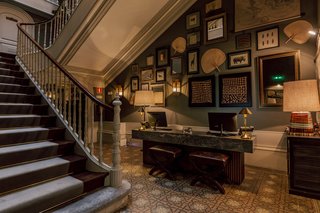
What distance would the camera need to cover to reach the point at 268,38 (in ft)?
11.6

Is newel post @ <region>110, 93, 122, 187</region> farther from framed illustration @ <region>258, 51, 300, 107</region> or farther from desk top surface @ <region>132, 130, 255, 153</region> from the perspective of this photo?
framed illustration @ <region>258, 51, 300, 107</region>

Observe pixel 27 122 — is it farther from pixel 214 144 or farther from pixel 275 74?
pixel 275 74

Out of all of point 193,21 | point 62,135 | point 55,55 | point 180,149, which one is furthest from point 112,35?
point 180,149

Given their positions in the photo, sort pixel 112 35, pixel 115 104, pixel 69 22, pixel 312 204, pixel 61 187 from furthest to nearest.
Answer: pixel 112 35
pixel 69 22
pixel 115 104
pixel 312 204
pixel 61 187

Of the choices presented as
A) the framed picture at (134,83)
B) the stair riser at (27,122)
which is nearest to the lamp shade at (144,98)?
the framed picture at (134,83)

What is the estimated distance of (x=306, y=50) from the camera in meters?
3.21

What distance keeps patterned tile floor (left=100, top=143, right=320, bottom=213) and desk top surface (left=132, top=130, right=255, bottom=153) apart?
0.60 m

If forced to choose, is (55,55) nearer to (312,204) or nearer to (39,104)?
(39,104)

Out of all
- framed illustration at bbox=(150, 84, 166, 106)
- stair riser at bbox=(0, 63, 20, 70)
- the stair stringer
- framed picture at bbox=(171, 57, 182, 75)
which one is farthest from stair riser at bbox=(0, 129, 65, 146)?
framed picture at bbox=(171, 57, 182, 75)

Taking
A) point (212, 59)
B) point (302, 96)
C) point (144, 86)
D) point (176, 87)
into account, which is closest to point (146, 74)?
point (144, 86)

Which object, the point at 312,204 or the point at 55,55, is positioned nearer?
the point at 312,204

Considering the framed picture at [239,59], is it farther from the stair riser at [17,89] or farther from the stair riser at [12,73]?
the stair riser at [12,73]

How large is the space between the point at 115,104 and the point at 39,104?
6.12 feet

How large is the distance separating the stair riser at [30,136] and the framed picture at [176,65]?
9.68 ft
